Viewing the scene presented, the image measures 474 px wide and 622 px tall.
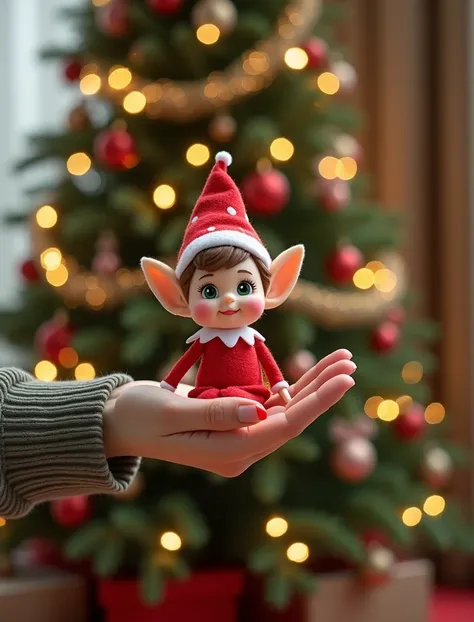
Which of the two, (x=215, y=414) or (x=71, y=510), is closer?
(x=215, y=414)

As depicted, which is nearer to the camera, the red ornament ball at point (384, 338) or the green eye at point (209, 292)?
the green eye at point (209, 292)

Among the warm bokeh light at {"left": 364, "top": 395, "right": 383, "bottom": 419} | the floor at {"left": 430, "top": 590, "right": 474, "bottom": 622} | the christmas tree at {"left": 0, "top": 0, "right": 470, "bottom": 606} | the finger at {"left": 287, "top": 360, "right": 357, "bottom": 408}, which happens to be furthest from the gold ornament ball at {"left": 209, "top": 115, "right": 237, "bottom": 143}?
the floor at {"left": 430, "top": 590, "right": 474, "bottom": 622}

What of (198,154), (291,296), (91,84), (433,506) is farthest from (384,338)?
(91,84)

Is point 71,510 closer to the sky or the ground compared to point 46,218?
closer to the ground

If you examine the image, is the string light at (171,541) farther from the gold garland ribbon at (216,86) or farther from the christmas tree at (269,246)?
the gold garland ribbon at (216,86)

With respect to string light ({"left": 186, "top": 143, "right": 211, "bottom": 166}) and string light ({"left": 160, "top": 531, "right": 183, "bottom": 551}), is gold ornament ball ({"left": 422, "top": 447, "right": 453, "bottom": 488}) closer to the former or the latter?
string light ({"left": 160, "top": 531, "right": 183, "bottom": 551})

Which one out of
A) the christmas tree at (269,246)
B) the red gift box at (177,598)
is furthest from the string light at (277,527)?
the red gift box at (177,598)

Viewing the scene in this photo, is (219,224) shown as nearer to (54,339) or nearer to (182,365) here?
(182,365)
